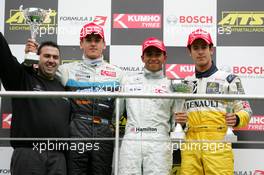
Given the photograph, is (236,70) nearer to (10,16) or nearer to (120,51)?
(120,51)

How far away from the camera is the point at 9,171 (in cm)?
222

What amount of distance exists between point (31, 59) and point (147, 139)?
705mm

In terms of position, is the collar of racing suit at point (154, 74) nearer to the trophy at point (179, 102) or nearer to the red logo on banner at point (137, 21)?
the trophy at point (179, 102)

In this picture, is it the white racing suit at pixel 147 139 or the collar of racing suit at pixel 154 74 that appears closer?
the white racing suit at pixel 147 139

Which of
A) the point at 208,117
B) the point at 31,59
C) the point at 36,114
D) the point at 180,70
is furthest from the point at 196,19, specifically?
the point at 36,114

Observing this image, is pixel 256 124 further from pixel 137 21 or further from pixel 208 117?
pixel 137 21

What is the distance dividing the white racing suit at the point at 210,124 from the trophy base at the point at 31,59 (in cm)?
75

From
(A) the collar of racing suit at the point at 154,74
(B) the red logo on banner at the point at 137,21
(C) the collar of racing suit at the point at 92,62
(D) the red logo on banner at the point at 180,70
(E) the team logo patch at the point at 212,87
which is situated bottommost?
(E) the team logo patch at the point at 212,87

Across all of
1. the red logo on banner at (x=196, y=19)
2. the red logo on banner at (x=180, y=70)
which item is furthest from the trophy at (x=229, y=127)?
the red logo on banner at (x=196, y=19)

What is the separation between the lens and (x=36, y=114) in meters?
2.29

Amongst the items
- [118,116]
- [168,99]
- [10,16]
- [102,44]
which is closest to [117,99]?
[118,116]

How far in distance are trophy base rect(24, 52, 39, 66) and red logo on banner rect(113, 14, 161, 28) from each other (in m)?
0.79

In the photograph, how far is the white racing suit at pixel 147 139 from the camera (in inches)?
85.1

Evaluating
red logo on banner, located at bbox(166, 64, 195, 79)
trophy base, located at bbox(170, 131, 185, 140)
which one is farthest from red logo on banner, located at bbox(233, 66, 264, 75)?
trophy base, located at bbox(170, 131, 185, 140)
